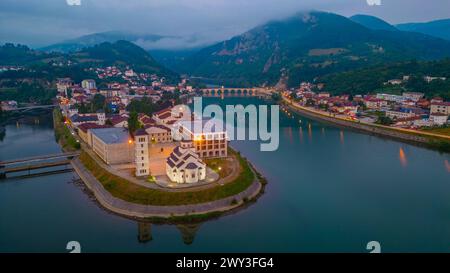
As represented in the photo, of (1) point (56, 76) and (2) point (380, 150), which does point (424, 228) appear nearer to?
(2) point (380, 150)

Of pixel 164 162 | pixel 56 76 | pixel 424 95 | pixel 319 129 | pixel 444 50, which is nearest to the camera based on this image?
pixel 164 162

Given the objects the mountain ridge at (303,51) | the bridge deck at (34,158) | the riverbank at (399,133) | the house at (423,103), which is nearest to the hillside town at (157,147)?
the bridge deck at (34,158)

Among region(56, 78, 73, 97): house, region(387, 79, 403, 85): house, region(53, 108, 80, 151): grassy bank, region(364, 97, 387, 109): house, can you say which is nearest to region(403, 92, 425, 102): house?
region(364, 97, 387, 109): house

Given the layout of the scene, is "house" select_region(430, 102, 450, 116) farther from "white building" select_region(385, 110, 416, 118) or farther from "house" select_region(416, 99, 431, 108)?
"house" select_region(416, 99, 431, 108)

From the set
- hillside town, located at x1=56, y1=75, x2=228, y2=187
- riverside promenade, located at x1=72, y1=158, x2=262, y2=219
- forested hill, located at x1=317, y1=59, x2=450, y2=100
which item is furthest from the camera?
forested hill, located at x1=317, y1=59, x2=450, y2=100

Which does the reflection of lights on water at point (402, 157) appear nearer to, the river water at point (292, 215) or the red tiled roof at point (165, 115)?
the river water at point (292, 215)

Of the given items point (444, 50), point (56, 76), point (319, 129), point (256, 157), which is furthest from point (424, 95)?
point (444, 50)

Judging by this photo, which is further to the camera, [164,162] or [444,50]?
[444,50]

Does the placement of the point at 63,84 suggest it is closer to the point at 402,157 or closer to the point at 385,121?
the point at 385,121
